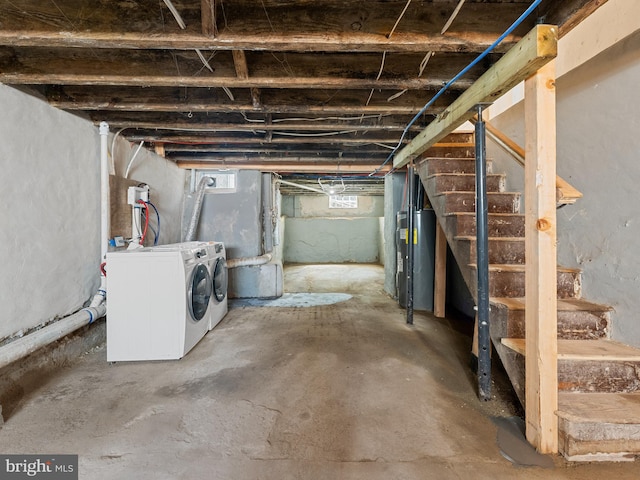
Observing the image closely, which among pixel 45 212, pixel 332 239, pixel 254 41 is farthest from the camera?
pixel 332 239

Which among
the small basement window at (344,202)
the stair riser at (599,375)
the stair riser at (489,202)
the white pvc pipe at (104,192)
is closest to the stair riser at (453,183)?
the stair riser at (489,202)

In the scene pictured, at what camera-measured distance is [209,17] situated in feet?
4.25

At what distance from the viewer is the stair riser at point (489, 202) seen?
2.46 m

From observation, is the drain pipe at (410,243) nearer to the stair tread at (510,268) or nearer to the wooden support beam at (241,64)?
the stair tread at (510,268)

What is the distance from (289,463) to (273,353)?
1174 mm

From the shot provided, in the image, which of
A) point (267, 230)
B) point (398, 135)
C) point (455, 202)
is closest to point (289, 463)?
point (455, 202)

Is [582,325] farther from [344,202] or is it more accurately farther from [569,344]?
[344,202]

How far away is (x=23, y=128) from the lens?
1868mm

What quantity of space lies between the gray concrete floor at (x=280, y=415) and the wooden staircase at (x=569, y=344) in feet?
0.48

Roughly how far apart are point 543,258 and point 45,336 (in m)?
2.93

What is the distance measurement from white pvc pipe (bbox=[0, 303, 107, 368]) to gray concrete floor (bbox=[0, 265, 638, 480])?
0.32 metres

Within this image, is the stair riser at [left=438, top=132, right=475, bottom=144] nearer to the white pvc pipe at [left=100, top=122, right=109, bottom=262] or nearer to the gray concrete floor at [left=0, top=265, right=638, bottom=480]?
the gray concrete floor at [left=0, top=265, right=638, bottom=480]

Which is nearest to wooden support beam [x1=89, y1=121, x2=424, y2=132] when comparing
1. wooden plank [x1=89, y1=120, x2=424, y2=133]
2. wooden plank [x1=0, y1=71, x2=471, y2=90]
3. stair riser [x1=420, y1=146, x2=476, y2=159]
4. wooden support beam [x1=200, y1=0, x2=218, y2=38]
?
wooden plank [x1=89, y1=120, x2=424, y2=133]

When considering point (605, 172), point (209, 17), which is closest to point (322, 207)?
Result: point (605, 172)
